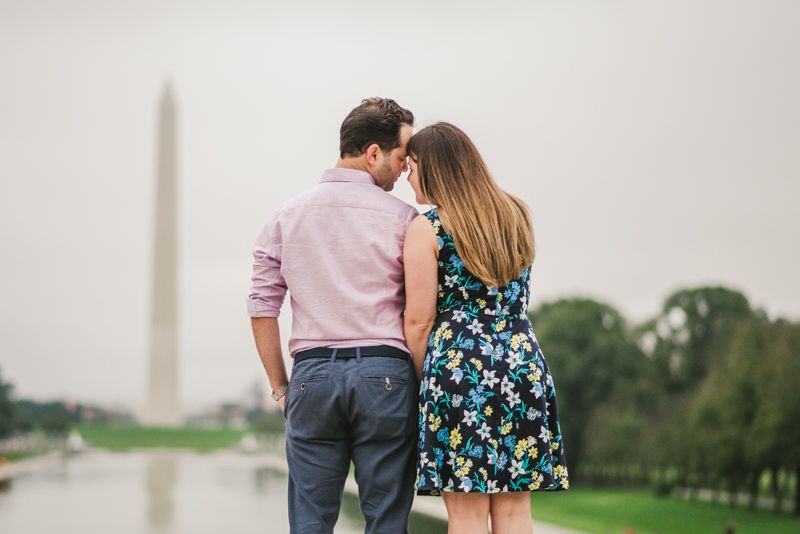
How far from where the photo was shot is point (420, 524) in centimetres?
580

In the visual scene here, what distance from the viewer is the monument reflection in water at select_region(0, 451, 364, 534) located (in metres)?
8.04

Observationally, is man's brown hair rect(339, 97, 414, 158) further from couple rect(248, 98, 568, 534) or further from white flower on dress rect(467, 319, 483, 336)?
white flower on dress rect(467, 319, 483, 336)

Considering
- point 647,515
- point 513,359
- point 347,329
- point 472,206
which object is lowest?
point 647,515

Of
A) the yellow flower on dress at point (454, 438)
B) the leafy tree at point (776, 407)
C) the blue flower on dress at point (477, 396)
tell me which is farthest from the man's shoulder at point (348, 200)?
the leafy tree at point (776, 407)

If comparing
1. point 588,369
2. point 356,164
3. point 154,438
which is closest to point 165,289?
point 154,438

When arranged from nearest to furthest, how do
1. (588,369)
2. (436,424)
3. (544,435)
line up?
1. (436,424)
2. (544,435)
3. (588,369)

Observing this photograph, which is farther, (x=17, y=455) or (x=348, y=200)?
(x=17, y=455)

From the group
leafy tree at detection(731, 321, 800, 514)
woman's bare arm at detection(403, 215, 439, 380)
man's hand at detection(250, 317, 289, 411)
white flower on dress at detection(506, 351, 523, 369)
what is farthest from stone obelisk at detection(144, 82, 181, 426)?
white flower on dress at detection(506, 351, 523, 369)

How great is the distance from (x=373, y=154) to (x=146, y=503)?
855 centimetres

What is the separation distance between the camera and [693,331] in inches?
1727

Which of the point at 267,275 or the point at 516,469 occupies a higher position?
the point at 267,275

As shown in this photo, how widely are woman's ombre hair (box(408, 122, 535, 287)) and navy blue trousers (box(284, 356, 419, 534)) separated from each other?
1.51 ft

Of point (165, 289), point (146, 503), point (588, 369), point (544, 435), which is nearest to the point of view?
point (544, 435)

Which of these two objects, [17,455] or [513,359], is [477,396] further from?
[17,455]
